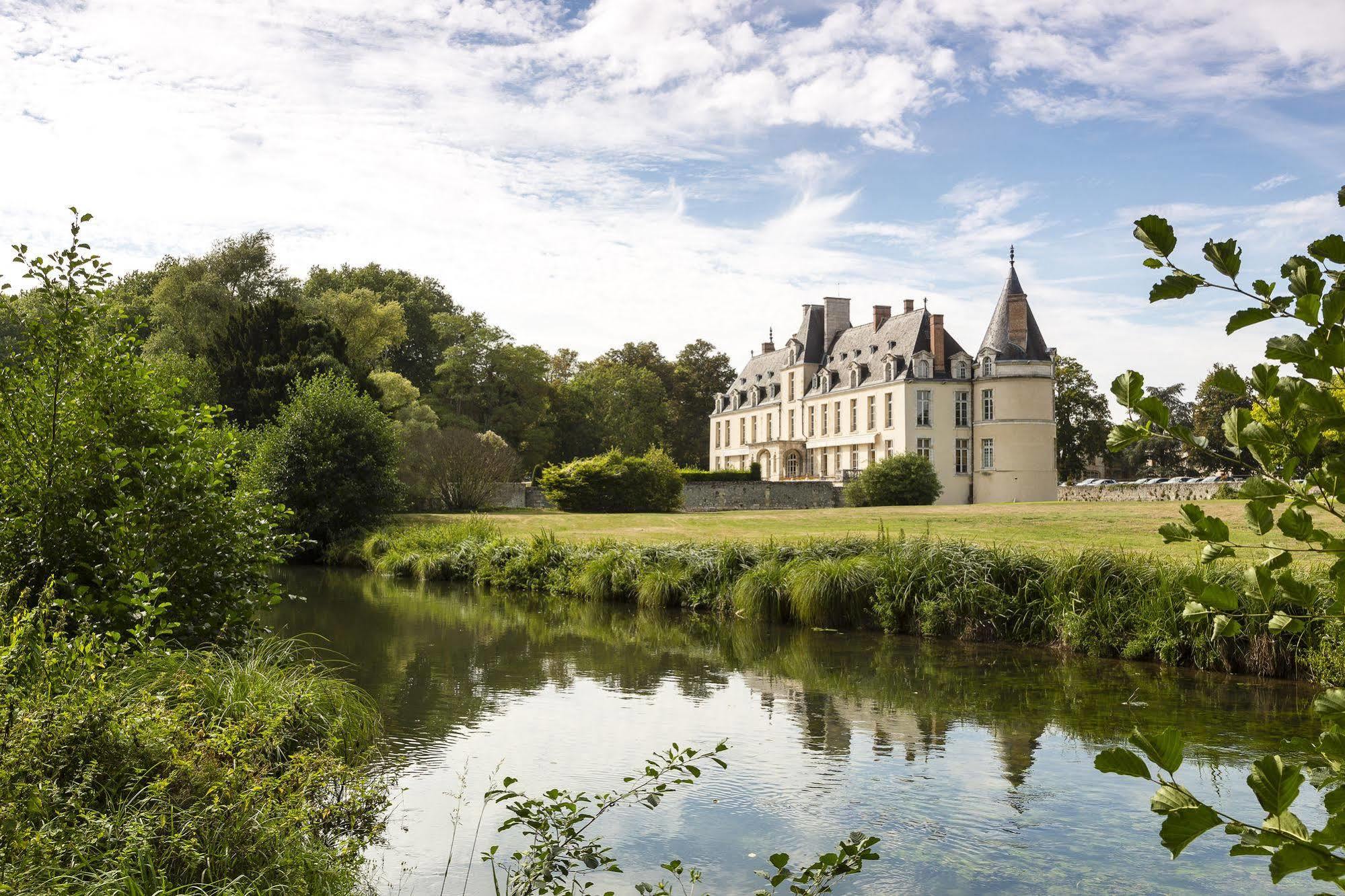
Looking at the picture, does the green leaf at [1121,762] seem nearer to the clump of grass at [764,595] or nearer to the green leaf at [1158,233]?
the green leaf at [1158,233]

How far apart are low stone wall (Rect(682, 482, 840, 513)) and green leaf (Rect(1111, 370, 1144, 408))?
129ft

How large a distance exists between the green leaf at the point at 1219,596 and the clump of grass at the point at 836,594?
503 inches

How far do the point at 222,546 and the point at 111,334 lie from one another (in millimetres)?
1674

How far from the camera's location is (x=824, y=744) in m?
8.31

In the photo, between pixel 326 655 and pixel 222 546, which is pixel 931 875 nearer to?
pixel 222 546

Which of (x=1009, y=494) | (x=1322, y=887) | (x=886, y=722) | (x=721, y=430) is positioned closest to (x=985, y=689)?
(x=886, y=722)

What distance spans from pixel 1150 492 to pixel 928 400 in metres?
10.8

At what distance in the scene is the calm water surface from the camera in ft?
19.1

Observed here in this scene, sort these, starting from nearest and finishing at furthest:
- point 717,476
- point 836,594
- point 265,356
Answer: point 836,594 → point 265,356 → point 717,476

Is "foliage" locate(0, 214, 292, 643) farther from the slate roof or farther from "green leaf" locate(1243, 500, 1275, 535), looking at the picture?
the slate roof

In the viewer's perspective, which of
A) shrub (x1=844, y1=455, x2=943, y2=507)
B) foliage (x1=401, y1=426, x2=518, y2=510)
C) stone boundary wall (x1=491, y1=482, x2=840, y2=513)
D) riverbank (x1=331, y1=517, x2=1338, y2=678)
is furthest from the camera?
stone boundary wall (x1=491, y1=482, x2=840, y2=513)

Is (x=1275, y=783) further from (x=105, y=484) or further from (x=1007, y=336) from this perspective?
(x=1007, y=336)

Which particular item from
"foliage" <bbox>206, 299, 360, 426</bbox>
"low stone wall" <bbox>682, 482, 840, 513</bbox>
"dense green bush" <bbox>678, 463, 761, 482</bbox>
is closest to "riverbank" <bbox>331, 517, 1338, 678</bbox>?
"foliage" <bbox>206, 299, 360, 426</bbox>

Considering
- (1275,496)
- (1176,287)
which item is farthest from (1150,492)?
(1176,287)
